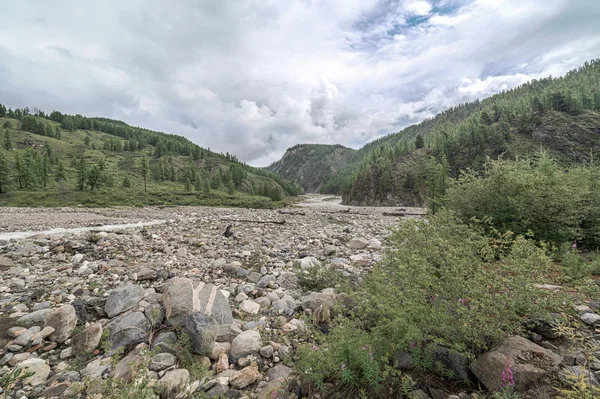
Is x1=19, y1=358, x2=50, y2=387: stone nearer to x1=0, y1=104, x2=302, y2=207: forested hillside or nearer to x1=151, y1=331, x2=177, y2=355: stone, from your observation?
x1=151, y1=331, x2=177, y2=355: stone

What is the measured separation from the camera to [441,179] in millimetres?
55156

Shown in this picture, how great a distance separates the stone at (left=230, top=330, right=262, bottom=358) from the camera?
439cm

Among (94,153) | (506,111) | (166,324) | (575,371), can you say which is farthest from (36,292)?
(94,153)

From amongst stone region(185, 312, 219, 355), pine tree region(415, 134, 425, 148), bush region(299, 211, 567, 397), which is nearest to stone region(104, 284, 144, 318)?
stone region(185, 312, 219, 355)

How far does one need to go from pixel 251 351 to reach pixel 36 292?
6363 mm

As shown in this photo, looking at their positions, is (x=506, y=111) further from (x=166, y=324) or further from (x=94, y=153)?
(x=94, y=153)

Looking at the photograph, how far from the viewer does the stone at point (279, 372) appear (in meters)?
3.85

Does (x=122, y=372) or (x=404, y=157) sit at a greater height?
(x=404, y=157)

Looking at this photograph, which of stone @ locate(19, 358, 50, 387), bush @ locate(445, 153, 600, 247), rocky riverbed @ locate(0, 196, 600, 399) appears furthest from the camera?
bush @ locate(445, 153, 600, 247)

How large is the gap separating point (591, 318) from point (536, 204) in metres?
6.36

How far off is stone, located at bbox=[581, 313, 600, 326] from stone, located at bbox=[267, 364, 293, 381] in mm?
4757

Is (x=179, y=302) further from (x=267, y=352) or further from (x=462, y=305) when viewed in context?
(x=462, y=305)

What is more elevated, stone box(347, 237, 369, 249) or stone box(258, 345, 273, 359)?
stone box(347, 237, 369, 249)

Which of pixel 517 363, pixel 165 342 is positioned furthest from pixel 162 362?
pixel 517 363
